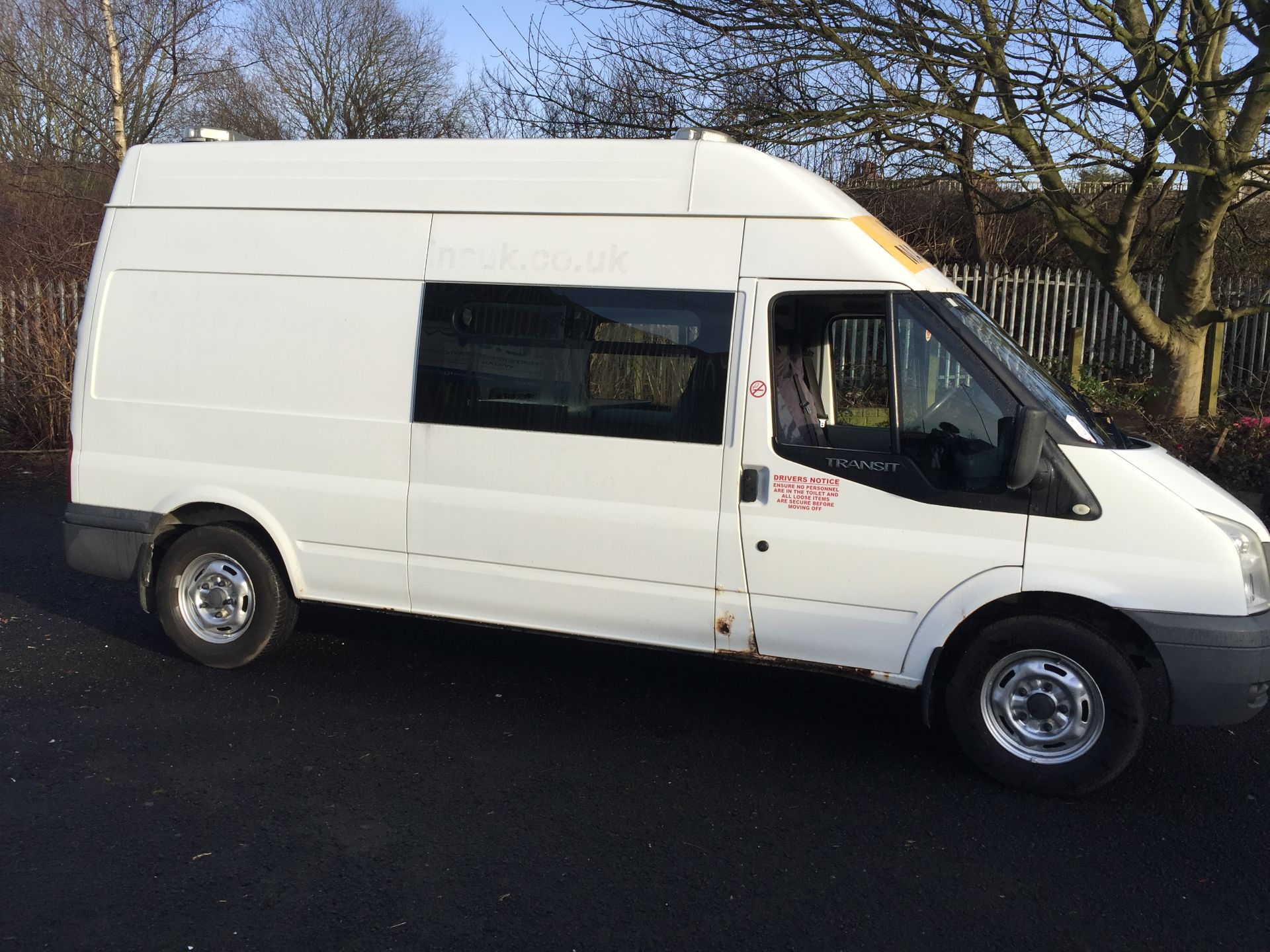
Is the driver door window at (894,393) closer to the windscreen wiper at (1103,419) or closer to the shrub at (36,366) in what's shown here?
the windscreen wiper at (1103,419)

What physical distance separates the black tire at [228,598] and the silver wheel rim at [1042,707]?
11.5 ft

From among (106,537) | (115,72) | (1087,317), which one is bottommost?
(106,537)

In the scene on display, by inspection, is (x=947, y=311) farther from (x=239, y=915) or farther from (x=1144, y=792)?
(x=239, y=915)

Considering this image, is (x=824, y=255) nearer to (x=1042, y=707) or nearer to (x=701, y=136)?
(x=701, y=136)

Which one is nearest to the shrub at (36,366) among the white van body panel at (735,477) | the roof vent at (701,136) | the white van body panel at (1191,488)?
the roof vent at (701,136)

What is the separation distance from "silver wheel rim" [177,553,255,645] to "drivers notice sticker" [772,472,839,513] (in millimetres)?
2843

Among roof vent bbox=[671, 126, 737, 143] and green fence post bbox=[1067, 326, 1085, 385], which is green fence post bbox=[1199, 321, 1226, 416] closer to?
green fence post bbox=[1067, 326, 1085, 385]

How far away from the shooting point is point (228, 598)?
224 inches

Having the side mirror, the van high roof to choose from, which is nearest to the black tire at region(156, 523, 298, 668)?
the van high roof

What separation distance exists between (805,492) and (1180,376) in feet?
28.5

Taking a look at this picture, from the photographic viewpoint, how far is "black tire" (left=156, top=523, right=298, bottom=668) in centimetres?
558

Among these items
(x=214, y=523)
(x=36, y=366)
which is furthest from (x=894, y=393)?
(x=36, y=366)

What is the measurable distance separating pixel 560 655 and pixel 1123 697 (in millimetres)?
2982

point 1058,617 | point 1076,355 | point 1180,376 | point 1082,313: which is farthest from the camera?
point 1082,313
